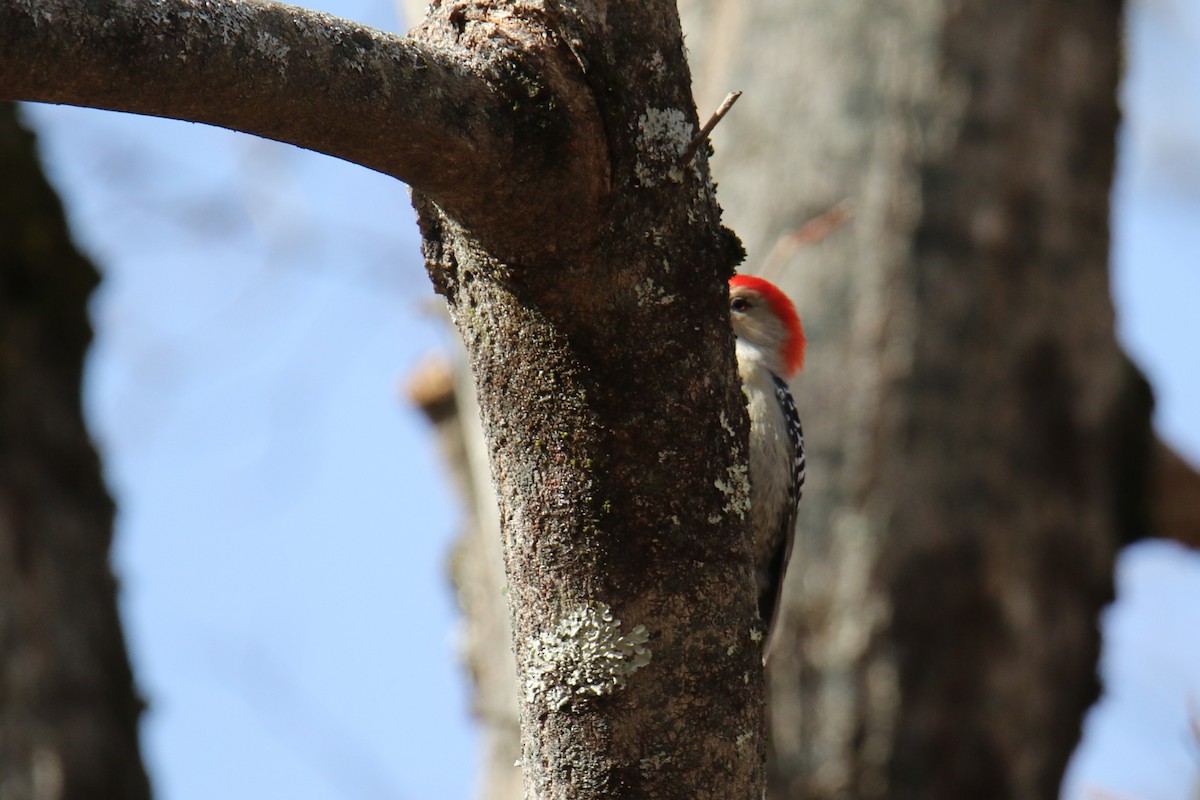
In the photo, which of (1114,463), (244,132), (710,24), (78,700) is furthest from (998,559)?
(244,132)

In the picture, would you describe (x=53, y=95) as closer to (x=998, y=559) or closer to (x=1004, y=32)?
(x=998, y=559)

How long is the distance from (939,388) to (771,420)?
89cm

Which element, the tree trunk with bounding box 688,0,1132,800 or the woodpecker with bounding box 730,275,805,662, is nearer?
the woodpecker with bounding box 730,275,805,662

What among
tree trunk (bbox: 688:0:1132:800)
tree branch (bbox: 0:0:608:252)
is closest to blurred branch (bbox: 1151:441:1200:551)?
tree trunk (bbox: 688:0:1132:800)

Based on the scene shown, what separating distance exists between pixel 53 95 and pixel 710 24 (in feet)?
16.0

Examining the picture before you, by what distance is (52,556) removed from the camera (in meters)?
4.95

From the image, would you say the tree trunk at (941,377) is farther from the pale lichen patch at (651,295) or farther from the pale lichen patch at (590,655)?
the pale lichen patch at (651,295)

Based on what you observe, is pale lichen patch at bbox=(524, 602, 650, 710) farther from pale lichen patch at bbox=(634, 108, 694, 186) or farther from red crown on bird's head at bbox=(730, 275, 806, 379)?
red crown on bird's head at bbox=(730, 275, 806, 379)

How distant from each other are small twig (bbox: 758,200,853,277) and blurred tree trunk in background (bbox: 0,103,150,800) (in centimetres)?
280

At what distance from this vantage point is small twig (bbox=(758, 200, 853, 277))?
4695 mm

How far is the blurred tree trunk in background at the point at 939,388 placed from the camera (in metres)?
5.13

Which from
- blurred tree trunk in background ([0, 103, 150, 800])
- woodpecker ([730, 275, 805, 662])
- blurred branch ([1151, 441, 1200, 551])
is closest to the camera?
blurred tree trunk in background ([0, 103, 150, 800])

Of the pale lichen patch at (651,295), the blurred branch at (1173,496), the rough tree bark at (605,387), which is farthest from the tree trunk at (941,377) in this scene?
the pale lichen patch at (651,295)

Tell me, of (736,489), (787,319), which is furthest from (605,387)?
(787,319)
